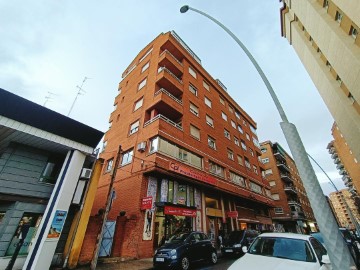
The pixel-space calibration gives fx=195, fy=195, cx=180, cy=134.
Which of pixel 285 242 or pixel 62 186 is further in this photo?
pixel 62 186

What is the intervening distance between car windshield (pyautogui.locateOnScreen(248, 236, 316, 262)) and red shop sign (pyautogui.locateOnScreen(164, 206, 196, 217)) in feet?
29.4

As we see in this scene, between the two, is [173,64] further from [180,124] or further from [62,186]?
[62,186]

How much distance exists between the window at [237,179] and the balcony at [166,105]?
10400mm

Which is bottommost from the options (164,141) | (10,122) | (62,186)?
(62,186)

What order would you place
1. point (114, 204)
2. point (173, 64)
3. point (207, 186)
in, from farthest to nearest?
1. point (173, 64)
2. point (207, 186)
3. point (114, 204)

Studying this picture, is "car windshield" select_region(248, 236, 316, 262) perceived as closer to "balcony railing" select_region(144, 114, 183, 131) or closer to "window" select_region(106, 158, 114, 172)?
"balcony railing" select_region(144, 114, 183, 131)

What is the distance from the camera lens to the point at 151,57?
23.3 m

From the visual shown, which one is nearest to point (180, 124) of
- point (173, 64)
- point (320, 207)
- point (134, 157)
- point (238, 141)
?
point (134, 157)

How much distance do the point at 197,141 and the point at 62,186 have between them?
13.2 metres

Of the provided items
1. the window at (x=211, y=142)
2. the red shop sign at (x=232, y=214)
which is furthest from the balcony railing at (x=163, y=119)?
the red shop sign at (x=232, y=214)

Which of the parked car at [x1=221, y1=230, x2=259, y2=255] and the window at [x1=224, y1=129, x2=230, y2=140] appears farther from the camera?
the window at [x1=224, y1=129, x2=230, y2=140]

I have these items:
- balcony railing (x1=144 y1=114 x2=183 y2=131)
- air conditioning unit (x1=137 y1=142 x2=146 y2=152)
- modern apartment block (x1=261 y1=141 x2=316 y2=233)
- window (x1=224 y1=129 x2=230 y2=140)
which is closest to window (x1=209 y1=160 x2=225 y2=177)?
balcony railing (x1=144 y1=114 x2=183 y2=131)

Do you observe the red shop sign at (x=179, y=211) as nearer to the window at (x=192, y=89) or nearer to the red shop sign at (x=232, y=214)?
the red shop sign at (x=232, y=214)

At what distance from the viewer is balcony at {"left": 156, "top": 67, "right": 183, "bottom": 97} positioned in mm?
19289
